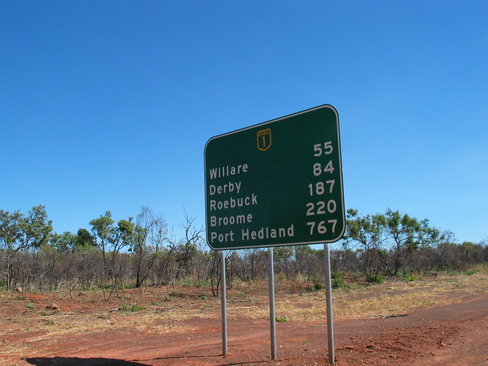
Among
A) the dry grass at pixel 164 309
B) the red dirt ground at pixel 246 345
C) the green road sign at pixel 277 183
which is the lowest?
the dry grass at pixel 164 309

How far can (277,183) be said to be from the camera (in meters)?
5.75

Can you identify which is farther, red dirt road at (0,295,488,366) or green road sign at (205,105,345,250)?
red dirt road at (0,295,488,366)

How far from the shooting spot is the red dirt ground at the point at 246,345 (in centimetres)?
577

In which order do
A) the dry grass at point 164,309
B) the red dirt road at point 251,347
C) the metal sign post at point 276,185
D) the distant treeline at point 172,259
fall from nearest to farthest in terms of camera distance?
1. the metal sign post at point 276,185
2. the red dirt road at point 251,347
3. the dry grass at point 164,309
4. the distant treeline at point 172,259

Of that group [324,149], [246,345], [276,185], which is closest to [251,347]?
[246,345]

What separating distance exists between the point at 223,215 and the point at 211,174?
745 millimetres

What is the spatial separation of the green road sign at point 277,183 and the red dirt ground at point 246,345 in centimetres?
179

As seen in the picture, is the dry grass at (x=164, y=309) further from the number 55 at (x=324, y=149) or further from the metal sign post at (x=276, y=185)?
the number 55 at (x=324, y=149)

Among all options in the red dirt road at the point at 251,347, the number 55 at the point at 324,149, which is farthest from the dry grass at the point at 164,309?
the number 55 at the point at 324,149

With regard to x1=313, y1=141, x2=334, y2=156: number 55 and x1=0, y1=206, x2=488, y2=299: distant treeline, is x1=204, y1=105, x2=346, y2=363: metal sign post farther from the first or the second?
x1=0, y1=206, x2=488, y2=299: distant treeline

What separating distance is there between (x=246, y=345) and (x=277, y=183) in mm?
3317

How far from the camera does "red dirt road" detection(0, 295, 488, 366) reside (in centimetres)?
573

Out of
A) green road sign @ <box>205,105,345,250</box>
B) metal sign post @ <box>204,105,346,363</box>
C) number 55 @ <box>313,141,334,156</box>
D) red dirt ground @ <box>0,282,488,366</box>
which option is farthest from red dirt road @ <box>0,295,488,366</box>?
number 55 @ <box>313,141,334,156</box>

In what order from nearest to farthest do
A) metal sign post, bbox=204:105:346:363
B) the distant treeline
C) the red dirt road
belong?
metal sign post, bbox=204:105:346:363 → the red dirt road → the distant treeline
